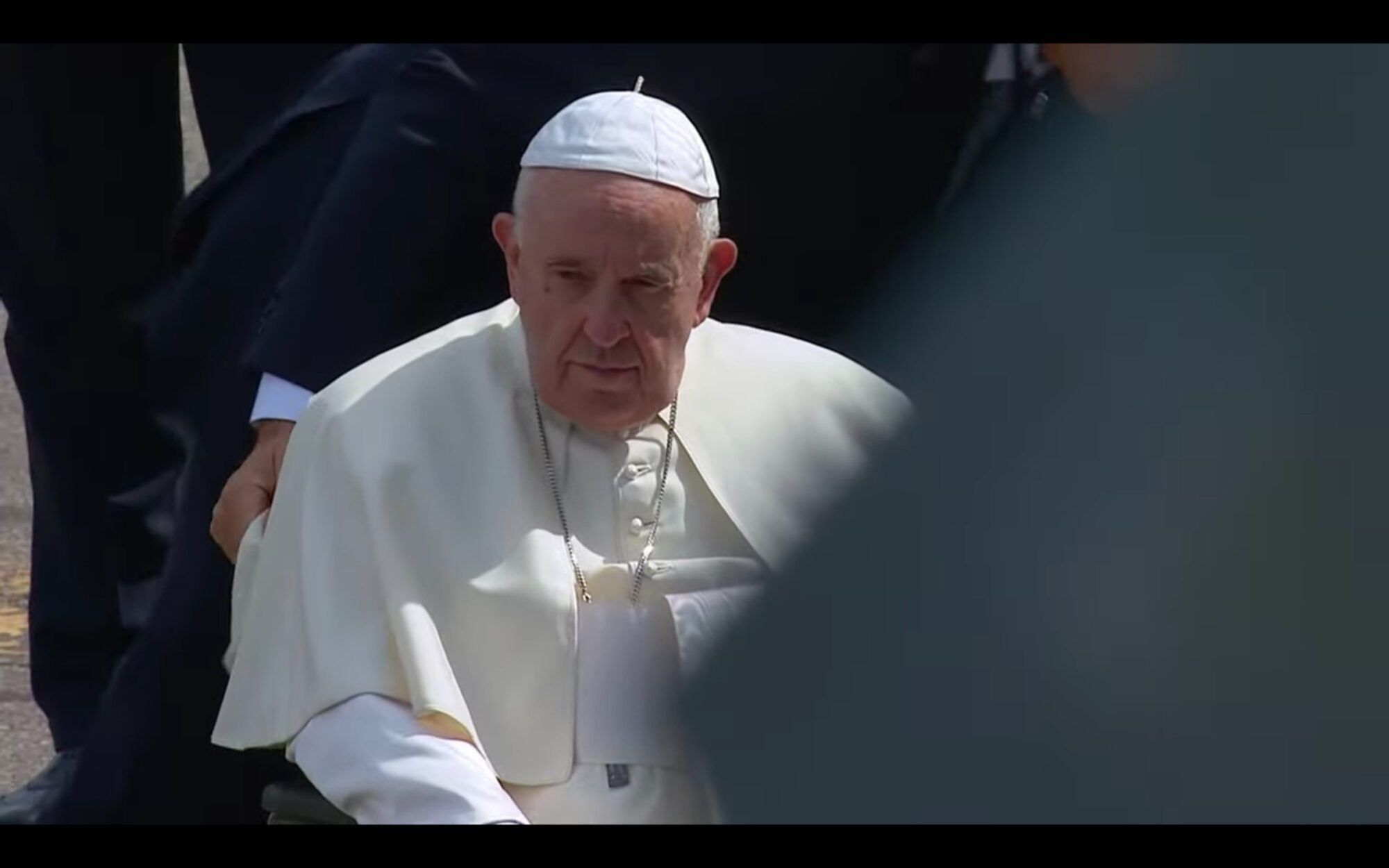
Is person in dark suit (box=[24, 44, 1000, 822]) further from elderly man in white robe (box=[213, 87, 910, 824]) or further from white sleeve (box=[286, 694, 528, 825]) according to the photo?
white sleeve (box=[286, 694, 528, 825])

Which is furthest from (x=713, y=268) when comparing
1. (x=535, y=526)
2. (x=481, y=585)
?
(x=481, y=585)

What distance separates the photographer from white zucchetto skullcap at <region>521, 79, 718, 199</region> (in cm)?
289

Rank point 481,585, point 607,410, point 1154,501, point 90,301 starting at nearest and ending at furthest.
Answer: point 1154,501 < point 481,585 < point 607,410 < point 90,301

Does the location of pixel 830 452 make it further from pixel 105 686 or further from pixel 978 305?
pixel 105 686

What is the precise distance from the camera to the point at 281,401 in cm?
337

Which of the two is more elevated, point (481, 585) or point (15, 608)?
point (481, 585)

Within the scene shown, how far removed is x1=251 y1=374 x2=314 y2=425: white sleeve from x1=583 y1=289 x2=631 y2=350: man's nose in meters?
0.62

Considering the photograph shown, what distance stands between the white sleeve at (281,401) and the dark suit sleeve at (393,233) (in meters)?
0.01

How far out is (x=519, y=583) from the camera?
2850 millimetres

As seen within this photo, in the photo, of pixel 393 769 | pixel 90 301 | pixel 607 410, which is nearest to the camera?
pixel 393 769

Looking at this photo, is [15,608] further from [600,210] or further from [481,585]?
[600,210]

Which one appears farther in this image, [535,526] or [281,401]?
[281,401]

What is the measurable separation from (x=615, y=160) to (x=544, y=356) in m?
0.26

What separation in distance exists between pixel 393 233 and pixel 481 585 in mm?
727
